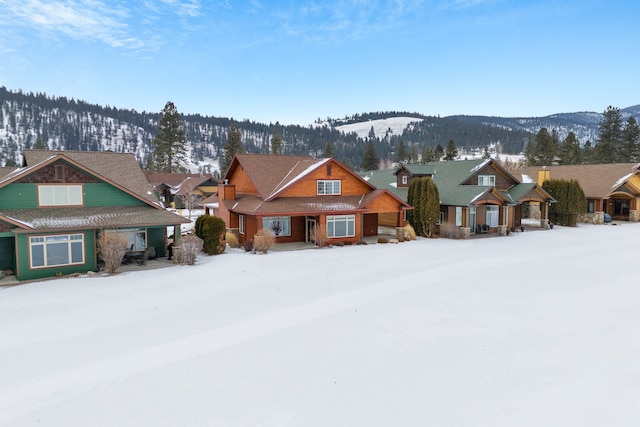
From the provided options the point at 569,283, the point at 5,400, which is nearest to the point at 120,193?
the point at 5,400

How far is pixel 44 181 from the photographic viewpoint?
1820 centimetres

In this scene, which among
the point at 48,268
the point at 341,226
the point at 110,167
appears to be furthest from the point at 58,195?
the point at 341,226

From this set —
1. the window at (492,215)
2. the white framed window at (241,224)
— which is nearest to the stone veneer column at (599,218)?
the window at (492,215)

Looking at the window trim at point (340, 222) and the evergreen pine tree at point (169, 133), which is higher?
the evergreen pine tree at point (169, 133)

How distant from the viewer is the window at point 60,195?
18.2 metres

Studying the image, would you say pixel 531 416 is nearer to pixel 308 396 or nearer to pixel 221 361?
pixel 308 396

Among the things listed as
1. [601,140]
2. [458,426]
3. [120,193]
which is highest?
[601,140]

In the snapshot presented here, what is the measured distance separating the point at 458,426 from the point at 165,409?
512cm

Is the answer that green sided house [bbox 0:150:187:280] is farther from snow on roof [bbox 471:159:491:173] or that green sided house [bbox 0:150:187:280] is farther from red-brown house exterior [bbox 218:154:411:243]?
snow on roof [bbox 471:159:491:173]

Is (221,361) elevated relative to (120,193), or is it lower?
lower

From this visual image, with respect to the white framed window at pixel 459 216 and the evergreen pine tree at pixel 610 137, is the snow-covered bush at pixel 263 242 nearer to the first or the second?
the white framed window at pixel 459 216

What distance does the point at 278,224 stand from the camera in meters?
26.5

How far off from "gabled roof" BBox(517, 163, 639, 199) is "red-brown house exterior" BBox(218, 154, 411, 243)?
2358cm

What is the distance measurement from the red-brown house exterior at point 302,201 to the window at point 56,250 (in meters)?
9.39
